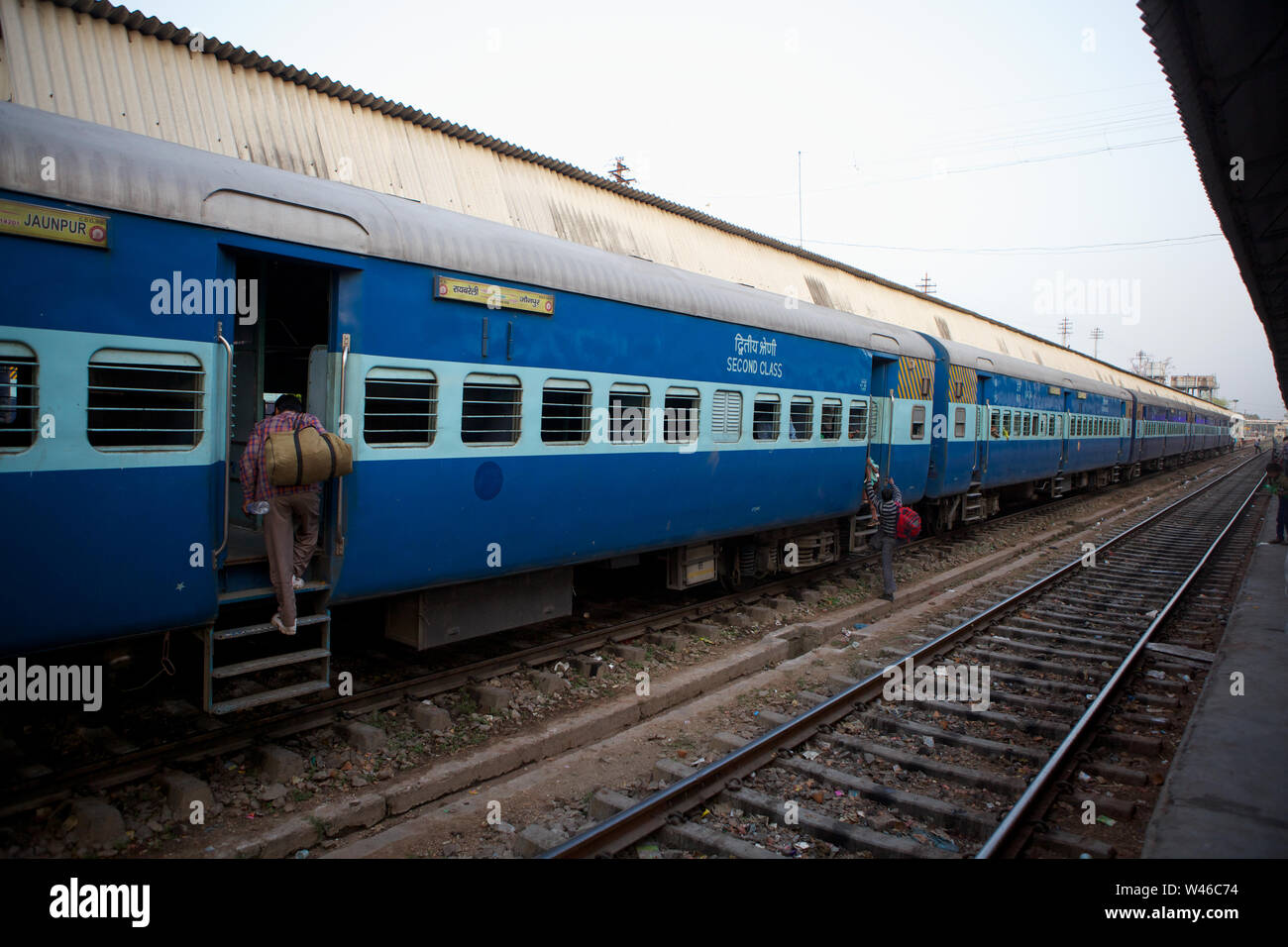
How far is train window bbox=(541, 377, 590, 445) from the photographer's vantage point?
22.0ft

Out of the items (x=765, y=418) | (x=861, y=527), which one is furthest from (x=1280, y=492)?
(x=765, y=418)

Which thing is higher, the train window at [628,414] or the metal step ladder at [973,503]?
the train window at [628,414]

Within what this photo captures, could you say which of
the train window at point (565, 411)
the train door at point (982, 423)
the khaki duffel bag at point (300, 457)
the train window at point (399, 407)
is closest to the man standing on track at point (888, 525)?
the train window at point (565, 411)

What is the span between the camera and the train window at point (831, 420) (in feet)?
35.0

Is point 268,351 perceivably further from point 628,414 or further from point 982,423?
point 982,423

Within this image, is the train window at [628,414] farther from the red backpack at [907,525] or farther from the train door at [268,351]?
the red backpack at [907,525]

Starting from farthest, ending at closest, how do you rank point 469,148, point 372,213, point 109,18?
point 469,148, point 109,18, point 372,213

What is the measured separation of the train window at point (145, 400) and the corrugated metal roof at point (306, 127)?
5519 mm

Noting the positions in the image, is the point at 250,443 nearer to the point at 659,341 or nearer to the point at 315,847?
the point at 315,847

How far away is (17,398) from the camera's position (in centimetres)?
396

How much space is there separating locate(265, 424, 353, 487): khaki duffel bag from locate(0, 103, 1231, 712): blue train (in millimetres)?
267

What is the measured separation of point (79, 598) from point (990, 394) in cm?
1651

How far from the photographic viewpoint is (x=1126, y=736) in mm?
6207

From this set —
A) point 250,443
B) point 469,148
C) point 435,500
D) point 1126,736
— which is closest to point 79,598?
point 250,443
